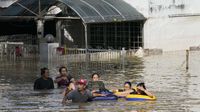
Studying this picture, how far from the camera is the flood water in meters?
18.8

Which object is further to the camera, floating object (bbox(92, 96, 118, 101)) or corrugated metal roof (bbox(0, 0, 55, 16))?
corrugated metal roof (bbox(0, 0, 55, 16))

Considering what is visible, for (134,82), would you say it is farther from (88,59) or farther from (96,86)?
(88,59)

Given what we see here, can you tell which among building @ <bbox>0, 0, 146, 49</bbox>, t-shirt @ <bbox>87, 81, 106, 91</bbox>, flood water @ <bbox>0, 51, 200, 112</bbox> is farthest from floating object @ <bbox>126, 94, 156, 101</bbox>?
building @ <bbox>0, 0, 146, 49</bbox>

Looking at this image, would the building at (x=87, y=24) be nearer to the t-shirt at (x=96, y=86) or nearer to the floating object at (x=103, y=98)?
the t-shirt at (x=96, y=86)

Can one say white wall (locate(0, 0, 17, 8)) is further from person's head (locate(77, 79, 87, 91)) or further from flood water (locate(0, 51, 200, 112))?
person's head (locate(77, 79, 87, 91))

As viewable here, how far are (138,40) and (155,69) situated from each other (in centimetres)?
1153

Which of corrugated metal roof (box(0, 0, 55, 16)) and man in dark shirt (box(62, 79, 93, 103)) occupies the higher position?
corrugated metal roof (box(0, 0, 55, 16))

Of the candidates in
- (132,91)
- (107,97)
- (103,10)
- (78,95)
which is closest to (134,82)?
(132,91)

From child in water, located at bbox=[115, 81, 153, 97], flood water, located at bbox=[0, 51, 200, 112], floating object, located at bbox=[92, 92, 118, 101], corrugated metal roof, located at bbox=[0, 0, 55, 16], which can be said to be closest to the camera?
flood water, located at bbox=[0, 51, 200, 112]

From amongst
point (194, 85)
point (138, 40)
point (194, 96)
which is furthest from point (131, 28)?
point (194, 96)

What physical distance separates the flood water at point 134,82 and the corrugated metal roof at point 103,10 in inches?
136

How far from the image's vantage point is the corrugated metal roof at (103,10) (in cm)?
3688

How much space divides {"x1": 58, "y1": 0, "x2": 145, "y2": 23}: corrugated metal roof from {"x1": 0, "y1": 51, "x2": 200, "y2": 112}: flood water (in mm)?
3463

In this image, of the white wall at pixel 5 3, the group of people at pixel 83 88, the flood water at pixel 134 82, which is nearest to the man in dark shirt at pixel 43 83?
the group of people at pixel 83 88
